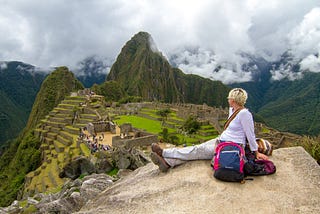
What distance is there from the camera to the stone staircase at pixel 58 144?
2352 centimetres

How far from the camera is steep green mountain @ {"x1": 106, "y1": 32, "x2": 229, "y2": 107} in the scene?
143775 millimetres

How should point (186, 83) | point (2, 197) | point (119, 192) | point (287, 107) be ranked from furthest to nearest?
point (186, 83) < point (287, 107) < point (2, 197) < point (119, 192)

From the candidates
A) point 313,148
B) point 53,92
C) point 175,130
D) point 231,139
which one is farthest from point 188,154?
point 53,92

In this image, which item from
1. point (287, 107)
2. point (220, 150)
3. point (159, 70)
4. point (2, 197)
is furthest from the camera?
point (159, 70)

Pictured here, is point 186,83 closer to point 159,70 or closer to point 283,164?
point 159,70

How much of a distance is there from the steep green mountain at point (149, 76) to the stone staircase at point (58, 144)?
8502 cm

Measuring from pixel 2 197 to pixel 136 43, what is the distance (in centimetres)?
14846

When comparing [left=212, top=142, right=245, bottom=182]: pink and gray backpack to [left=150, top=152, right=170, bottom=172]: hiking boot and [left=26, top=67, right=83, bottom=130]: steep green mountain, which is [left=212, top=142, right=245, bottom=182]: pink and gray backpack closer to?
[left=150, top=152, right=170, bottom=172]: hiking boot

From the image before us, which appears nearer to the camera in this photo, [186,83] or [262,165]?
[262,165]

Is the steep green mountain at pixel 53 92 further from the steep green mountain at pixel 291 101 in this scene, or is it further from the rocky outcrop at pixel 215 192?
the rocky outcrop at pixel 215 192

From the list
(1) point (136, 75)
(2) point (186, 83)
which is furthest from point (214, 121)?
(2) point (186, 83)

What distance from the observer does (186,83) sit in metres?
198

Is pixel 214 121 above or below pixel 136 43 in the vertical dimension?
below

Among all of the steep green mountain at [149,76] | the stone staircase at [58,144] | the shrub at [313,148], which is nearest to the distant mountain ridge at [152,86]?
the steep green mountain at [149,76]
